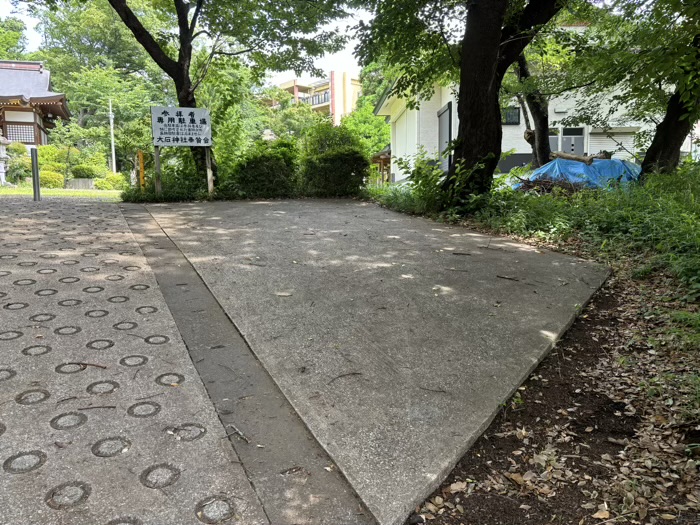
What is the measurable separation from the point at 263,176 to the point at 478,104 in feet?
18.8

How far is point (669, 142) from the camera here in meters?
10.0

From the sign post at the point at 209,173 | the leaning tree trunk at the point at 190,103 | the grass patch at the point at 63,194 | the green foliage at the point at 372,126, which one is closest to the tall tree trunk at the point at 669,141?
the sign post at the point at 209,173

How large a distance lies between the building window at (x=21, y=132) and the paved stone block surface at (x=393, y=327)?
30.3m

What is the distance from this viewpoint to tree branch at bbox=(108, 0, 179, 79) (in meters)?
10.6

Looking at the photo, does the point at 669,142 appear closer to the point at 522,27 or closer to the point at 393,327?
the point at 522,27

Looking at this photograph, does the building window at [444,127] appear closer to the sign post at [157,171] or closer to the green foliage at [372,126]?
the sign post at [157,171]

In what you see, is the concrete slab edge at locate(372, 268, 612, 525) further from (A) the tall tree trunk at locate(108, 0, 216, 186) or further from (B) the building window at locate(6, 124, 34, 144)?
(B) the building window at locate(6, 124, 34, 144)

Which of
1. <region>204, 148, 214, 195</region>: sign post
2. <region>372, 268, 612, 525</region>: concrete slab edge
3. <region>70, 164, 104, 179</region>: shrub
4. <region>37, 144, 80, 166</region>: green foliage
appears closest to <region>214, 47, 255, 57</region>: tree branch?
<region>204, 148, 214, 195</region>: sign post

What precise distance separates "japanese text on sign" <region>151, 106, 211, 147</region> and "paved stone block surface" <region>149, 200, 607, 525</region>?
5261 mm

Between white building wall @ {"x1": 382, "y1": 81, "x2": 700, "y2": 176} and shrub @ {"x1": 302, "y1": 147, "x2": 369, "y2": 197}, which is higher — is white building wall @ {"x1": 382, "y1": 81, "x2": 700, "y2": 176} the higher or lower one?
the higher one

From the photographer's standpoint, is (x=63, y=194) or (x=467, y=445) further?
(x=63, y=194)

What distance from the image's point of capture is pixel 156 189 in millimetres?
11000

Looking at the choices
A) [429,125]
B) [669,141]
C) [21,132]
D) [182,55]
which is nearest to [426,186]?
[669,141]

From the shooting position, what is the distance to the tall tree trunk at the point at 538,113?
12.2 meters
